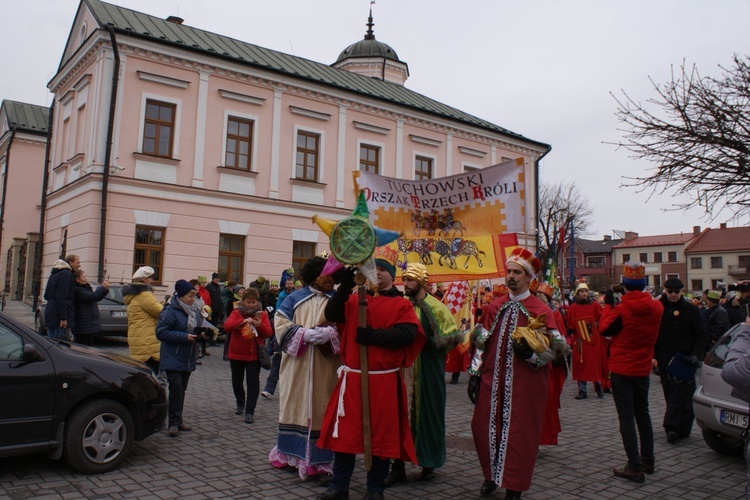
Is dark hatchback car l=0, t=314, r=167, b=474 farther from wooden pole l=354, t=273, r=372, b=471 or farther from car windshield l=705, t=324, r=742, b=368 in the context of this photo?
car windshield l=705, t=324, r=742, b=368

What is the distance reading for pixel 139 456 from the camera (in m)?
5.88

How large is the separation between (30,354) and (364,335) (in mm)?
2903

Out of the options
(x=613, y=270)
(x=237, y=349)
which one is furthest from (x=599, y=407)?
(x=613, y=270)

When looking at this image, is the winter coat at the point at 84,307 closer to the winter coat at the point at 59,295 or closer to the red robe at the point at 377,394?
the winter coat at the point at 59,295

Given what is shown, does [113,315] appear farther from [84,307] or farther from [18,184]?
[18,184]

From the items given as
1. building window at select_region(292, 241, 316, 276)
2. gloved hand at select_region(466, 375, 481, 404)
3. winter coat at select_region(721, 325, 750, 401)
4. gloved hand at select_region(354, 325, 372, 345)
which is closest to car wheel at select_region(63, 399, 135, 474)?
gloved hand at select_region(354, 325, 372, 345)

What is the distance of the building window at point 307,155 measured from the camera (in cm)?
2191

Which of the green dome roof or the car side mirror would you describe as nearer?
the car side mirror

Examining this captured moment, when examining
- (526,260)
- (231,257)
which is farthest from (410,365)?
(231,257)

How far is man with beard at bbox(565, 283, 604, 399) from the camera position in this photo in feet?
34.4

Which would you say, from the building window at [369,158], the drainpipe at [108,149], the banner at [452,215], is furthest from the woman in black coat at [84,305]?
the building window at [369,158]

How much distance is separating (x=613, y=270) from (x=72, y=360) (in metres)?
88.6

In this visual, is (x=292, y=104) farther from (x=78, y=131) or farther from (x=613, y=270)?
(x=613, y=270)

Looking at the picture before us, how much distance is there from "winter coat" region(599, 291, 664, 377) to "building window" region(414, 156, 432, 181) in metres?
19.5
